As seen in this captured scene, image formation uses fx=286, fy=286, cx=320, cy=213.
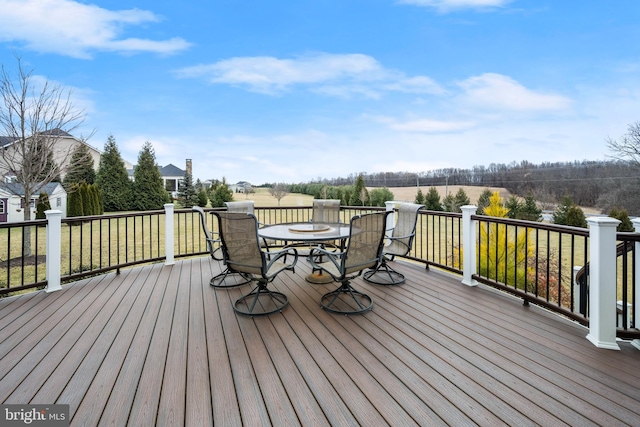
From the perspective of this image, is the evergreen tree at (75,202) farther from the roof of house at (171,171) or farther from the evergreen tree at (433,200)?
the roof of house at (171,171)

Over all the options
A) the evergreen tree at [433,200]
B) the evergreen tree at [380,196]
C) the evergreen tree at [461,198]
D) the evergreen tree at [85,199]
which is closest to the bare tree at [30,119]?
the evergreen tree at [85,199]

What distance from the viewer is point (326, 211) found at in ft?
17.1

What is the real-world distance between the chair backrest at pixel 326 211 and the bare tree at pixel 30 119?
929cm

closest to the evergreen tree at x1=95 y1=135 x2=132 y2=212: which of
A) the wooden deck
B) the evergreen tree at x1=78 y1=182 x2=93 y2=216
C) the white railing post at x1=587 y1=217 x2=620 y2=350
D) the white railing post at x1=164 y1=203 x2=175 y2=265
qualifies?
the evergreen tree at x1=78 y1=182 x2=93 y2=216

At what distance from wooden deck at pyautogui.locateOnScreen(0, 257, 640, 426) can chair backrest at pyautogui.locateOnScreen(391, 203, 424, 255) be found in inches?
33.5

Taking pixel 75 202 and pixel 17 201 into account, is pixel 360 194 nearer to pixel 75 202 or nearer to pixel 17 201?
pixel 75 202

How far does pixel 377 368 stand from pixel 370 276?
87.6 inches

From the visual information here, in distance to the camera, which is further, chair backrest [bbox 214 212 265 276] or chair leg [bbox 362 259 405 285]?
chair leg [bbox 362 259 405 285]

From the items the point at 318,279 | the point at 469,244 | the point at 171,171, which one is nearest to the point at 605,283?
the point at 469,244

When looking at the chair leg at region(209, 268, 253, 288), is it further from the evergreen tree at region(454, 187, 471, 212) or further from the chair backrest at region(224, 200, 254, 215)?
the evergreen tree at region(454, 187, 471, 212)

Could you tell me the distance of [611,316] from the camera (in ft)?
7.20

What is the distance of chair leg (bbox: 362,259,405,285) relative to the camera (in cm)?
389

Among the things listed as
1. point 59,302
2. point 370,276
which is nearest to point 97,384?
point 59,302

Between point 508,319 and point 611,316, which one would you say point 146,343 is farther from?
point 611,316
